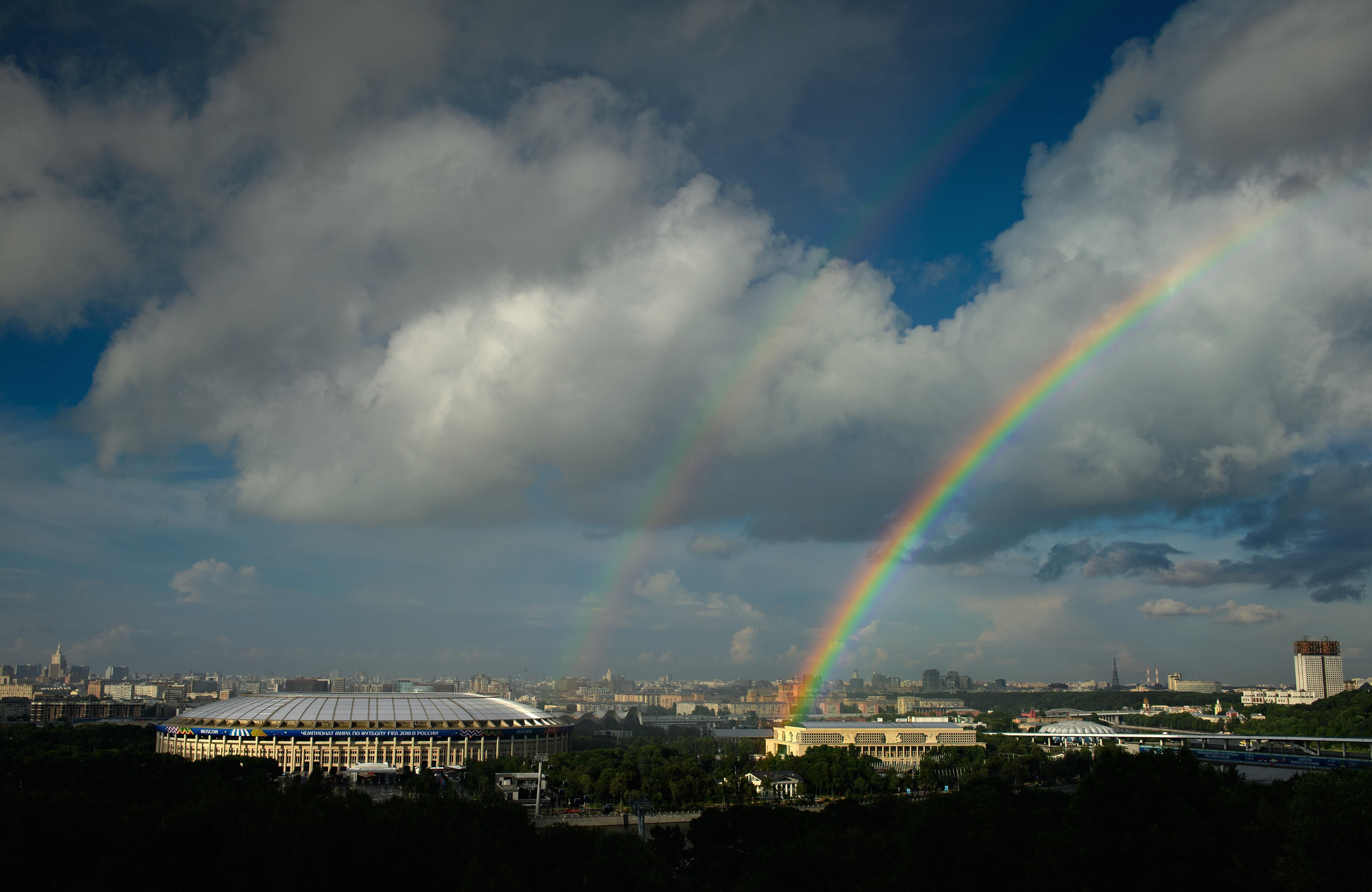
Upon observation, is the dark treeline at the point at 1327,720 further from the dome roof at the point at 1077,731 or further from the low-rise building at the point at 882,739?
the low-rise building at the point at 882,739

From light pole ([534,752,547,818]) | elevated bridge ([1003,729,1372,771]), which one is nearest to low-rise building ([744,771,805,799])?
light pole ([534,752,547,818])

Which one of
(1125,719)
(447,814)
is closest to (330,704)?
(447,814)

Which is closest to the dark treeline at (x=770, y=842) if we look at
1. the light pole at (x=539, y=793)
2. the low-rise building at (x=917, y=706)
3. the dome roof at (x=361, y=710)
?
the light pole at (x=539, y=793)

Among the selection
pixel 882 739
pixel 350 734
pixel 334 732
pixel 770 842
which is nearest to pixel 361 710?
pixel 334 732

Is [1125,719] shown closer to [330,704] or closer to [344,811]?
[330,704]

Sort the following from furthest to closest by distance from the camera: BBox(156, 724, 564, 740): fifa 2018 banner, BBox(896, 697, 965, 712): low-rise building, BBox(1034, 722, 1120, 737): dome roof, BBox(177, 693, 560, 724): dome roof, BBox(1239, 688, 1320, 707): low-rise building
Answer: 1. BBox(896, 697, 965, 712): low-rise building
2. BBox(1239, 688, 1320, 707): low-rise building
3. BBox(1034, 722, 1120, 737): dome roof
4. BBox(177, 693, 560, 724): dome roof
5. BBox(156, 724, 564, 740): fifa 2018 banner

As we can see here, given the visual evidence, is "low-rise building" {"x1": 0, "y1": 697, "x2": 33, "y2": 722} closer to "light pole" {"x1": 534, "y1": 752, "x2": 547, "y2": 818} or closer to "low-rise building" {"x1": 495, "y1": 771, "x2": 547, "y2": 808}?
"low-rise building" {"x1": 495, "y1": 771, "x2": 547, "y2": 808}

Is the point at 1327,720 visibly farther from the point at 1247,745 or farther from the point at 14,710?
the point at 14,710
